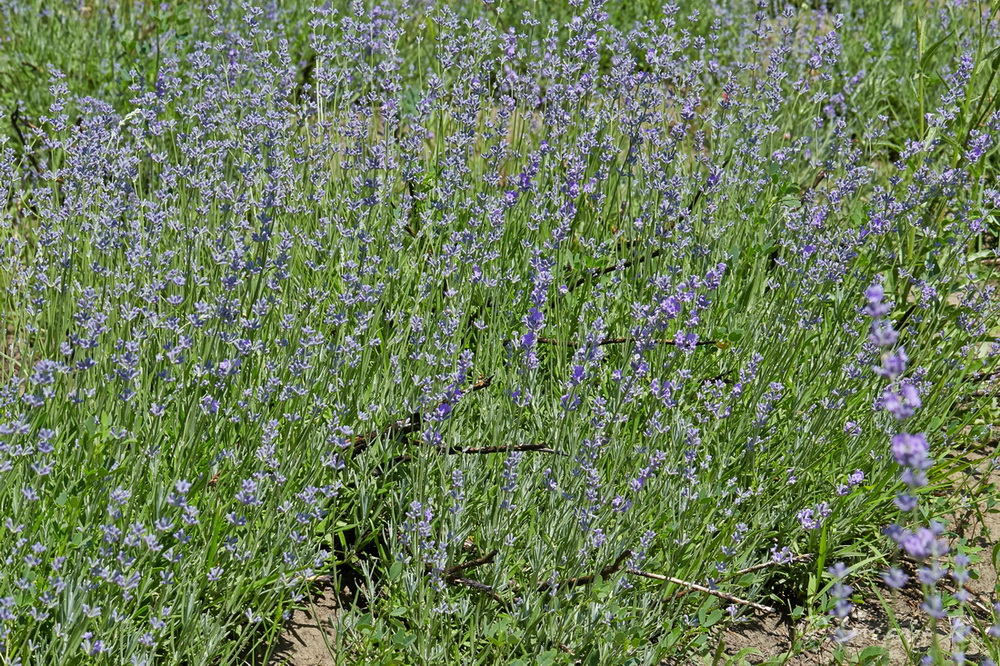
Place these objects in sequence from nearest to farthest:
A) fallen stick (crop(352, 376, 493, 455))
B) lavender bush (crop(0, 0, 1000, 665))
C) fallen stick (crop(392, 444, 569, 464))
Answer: lavender bush (crop(0, 0, 1000, 665)) → fallen stick (crop(392, 444, 569, 464)) → fallen stick (crop(352, 376, 493, 455))

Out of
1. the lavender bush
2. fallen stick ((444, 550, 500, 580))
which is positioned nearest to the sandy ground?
the lavender bush

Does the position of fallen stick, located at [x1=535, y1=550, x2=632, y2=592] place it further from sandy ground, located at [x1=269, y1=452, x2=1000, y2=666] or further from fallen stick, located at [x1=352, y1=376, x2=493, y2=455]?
fallen stick, located at [x1=352, y1=376, x2=493, y2=455]

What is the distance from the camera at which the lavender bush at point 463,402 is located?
6.74 feet

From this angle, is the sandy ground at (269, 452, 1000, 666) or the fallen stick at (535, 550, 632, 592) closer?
the fallen stick at (535, 550, 632, 592)

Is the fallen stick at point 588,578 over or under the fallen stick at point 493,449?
under

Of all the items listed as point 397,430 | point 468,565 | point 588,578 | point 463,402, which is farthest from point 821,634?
point 397,430

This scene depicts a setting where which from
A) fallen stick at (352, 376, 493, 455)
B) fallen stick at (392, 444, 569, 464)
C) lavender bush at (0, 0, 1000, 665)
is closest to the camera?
lavender bush at (0, 0, 1000, 665)

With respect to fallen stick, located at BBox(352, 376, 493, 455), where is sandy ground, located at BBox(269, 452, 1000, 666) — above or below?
below

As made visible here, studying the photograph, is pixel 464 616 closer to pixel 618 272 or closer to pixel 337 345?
pixel 337 345

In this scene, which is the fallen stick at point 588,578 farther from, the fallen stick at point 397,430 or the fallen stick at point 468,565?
the fallen stick at point 397,430

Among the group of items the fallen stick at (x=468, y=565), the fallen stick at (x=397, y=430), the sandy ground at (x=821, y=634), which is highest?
the fallen stick at (x=397, y=430)

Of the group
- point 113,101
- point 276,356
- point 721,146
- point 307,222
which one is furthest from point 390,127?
point 113,101

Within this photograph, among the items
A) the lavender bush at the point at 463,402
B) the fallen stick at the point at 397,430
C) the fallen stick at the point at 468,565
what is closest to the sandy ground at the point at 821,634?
the lavender bush at the point at 463,402

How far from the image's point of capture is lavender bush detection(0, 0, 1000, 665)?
2.05 metres
